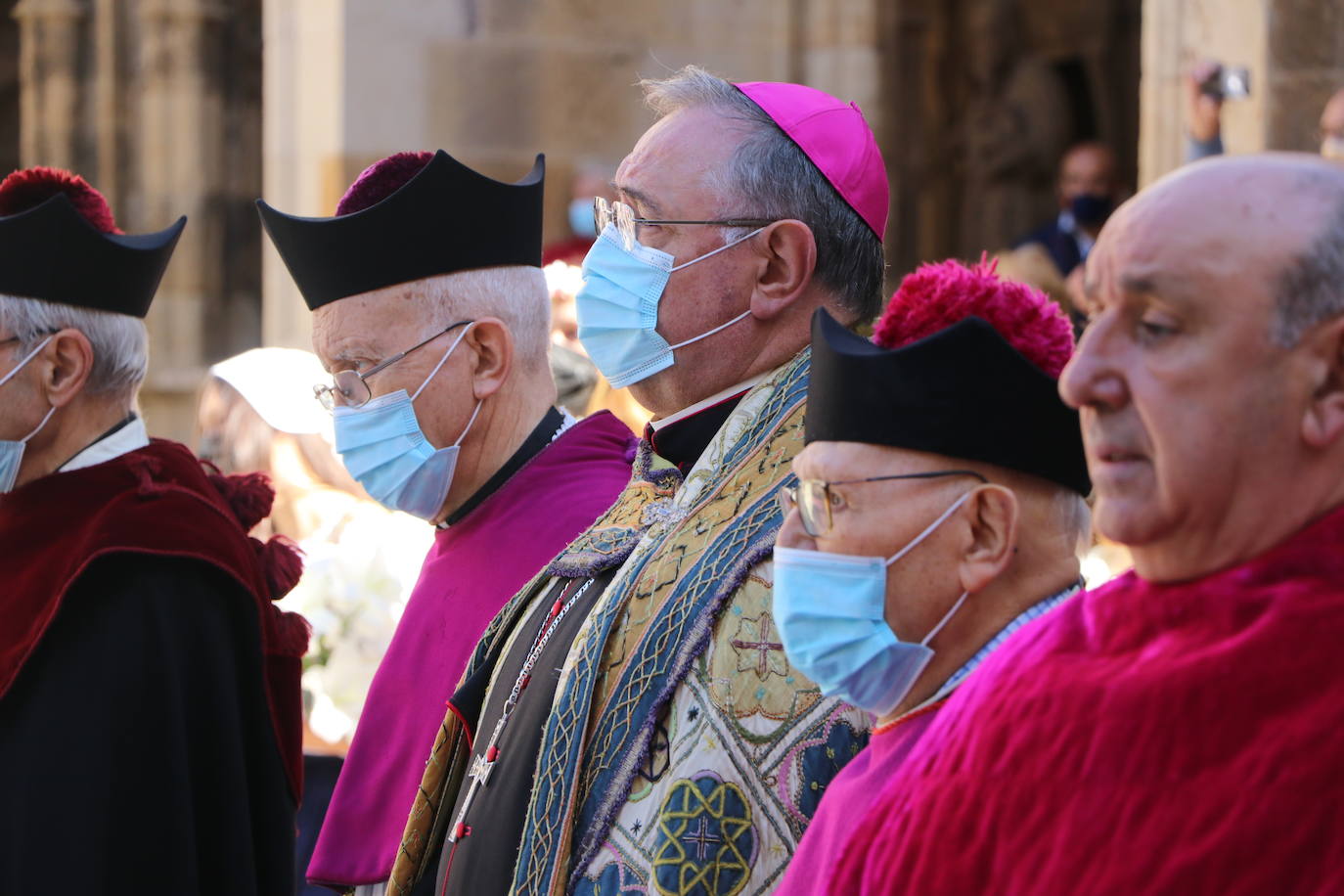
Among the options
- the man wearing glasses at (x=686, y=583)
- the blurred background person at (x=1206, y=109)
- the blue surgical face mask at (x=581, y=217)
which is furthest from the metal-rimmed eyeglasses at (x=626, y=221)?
the blue surgical face mask at (x=581, y=217)

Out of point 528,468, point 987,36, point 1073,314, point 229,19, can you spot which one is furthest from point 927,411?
point 229,19

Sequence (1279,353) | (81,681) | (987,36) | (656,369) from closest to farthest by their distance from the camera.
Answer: (1279,353)
(656,369)
(81,681)
(987,36)

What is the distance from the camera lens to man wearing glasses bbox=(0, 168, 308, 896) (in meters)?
3.37

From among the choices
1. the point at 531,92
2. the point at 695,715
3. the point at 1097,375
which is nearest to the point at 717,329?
the point at 695,715

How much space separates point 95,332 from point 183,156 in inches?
334

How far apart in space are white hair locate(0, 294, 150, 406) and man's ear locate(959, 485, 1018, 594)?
216 centimetres

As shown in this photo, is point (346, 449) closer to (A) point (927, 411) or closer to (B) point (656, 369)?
(B) point (656, 369)

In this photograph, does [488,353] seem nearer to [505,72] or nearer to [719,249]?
[719,249]

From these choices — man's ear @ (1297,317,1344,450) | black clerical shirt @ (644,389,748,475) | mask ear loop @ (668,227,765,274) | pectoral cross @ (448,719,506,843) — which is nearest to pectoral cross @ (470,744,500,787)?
pectoral cross @ (448,719,506,843)

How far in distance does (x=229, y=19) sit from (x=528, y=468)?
9.54 metres

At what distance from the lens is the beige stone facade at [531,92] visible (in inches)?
230

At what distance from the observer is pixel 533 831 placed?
2.53 m

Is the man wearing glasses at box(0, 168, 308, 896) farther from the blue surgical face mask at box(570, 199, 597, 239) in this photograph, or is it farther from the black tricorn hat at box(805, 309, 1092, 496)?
the blue surgical face mask at box(570, 199, 597, 239)

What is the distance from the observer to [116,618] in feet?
11.2
